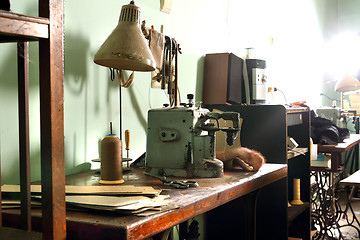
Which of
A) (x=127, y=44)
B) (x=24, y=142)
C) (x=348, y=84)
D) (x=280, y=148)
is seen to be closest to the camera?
(x=24, y=142)

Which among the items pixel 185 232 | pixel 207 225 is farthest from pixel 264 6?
pixel 185 232

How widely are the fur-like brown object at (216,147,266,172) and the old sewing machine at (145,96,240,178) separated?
0.59 feet

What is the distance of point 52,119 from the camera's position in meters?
0.92

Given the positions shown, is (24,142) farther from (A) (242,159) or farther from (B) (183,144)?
(A) (242,159)

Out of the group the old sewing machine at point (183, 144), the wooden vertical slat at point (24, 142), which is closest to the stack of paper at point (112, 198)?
the wooden vertical slat at point (24, 142)

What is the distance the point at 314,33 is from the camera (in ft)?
19.4

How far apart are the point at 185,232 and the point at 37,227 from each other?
4.02 ft

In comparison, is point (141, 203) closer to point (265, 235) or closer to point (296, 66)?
point (265, 235)

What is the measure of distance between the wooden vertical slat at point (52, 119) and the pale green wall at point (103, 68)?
0.76 metres

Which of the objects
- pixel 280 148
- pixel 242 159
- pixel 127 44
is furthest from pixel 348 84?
pixel 127 44

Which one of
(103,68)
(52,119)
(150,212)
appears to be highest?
(103,68)

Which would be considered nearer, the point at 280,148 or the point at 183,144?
the point at 183,144

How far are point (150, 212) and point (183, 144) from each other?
2.12 ft

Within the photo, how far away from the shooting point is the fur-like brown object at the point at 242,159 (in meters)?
1.98
